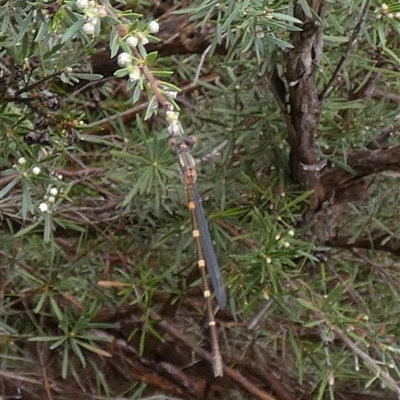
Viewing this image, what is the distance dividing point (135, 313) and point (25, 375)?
0.20 meters

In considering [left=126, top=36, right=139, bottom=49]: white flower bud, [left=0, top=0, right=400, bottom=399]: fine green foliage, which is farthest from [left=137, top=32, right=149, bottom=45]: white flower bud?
[left=0, top=0, right=400, bottom=399]: fine green foliage

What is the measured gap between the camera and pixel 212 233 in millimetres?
975

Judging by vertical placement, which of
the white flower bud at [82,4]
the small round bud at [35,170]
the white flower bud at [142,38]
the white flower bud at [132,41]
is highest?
the white flower bud at [82,4]

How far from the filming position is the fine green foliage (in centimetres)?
87

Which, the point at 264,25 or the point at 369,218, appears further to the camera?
the point at 369,218

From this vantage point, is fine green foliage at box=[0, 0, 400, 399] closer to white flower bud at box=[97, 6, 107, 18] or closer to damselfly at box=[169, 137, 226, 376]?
damselfly at box=[169, 137, 226, 376]

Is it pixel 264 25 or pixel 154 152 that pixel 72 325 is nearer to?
pixel 154 152

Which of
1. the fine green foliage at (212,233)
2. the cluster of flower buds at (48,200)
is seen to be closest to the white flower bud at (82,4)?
the fine green foliage at (212,233)

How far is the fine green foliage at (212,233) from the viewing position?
0.87 meters

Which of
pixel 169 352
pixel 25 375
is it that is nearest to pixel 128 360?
pixel 169 352

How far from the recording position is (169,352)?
1.09 metres

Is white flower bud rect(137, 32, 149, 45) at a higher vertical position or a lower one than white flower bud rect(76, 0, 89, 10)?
lower

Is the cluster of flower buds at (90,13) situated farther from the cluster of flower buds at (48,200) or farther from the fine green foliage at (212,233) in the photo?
the cluster of flower buds at (48,200)

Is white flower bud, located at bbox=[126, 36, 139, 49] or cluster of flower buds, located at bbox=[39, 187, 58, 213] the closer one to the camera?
white flower bud, located at bbox=[126, 36, 139, 49]
